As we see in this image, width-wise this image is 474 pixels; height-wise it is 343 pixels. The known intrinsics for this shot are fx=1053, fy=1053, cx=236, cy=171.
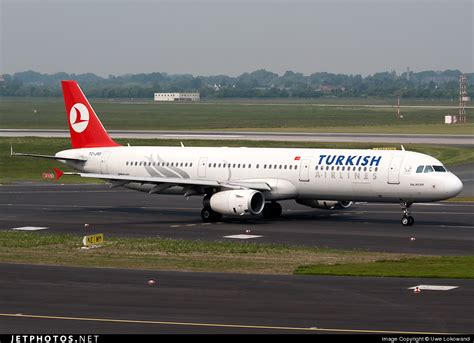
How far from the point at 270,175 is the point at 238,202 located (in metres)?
3.72

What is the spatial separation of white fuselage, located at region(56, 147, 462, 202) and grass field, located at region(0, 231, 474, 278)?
10.4m

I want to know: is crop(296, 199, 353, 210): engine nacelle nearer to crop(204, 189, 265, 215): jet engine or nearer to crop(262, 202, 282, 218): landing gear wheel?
crop(262, 202, 282, 218): landing gear wheel

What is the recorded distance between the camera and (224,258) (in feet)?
144

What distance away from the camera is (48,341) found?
2616cm

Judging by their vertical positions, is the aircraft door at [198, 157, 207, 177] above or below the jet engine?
above

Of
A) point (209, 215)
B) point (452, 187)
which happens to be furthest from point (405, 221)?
point (209, 215)

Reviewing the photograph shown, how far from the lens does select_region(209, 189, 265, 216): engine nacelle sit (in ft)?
186

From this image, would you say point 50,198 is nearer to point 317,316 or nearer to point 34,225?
point 34,225

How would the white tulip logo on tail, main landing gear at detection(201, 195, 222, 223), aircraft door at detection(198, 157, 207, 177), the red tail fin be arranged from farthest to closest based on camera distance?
1. the white tulip logo on tail
2. the red tail fin
3. aircraft door at detection(198, 157, 207, 177)
4. main landing gear at detection(201, 195, 222, 223)

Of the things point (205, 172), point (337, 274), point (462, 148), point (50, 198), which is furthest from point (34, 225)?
point (462, 148)

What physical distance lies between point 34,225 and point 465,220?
2396 centimetres
